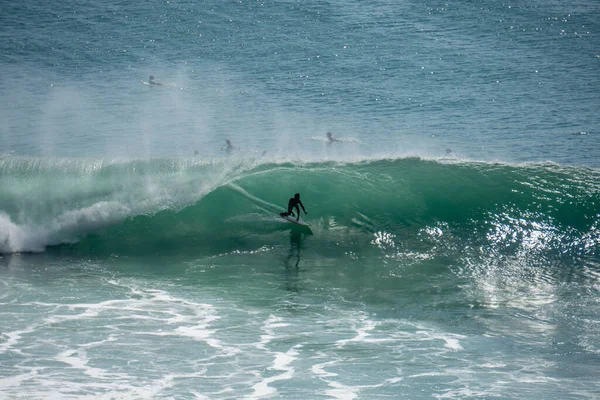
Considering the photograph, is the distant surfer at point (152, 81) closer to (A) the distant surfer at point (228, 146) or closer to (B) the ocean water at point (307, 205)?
(B) the ocean water at point (307, 205)

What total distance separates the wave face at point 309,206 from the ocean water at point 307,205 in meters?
0.07

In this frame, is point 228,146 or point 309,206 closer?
point 309,206

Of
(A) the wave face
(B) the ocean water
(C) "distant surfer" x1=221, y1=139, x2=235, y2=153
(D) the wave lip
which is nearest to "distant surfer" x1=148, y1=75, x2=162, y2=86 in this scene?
(B) the ocean water

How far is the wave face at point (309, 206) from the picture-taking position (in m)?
18.0

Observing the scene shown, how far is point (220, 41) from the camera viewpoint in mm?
41719

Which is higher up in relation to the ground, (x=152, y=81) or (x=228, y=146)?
(x=152, y=81)

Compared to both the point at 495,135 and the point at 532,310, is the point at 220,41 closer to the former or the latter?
the point at 495,135

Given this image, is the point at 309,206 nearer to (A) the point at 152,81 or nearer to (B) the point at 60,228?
(B) the point at 60,228

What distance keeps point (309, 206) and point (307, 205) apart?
0.06 meters

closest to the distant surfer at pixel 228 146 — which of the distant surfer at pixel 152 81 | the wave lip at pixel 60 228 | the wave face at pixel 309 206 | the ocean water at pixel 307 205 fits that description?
the ocean water at pixel 307 205

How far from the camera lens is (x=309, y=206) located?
19.8 m

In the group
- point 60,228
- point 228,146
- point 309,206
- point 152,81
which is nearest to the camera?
point 60,228

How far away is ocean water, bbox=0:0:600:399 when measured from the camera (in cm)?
1109

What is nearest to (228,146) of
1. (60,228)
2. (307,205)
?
(307,205)
